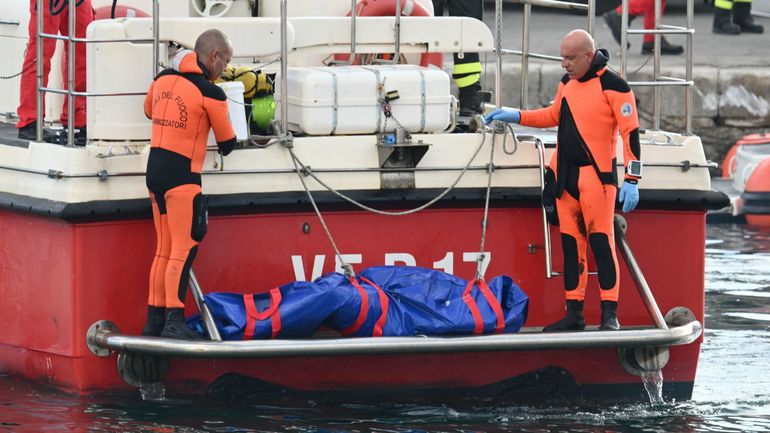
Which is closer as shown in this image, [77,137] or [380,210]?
[380,210]

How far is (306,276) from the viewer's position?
25.0 feet

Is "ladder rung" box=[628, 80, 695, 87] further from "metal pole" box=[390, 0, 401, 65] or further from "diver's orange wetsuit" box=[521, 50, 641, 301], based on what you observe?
"metal pole" box=[390, 0, 401, 65]

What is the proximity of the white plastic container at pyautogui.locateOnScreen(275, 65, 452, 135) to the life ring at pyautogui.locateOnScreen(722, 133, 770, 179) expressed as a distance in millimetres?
7427

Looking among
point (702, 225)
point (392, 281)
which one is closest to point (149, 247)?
Answer: point (392, 281)

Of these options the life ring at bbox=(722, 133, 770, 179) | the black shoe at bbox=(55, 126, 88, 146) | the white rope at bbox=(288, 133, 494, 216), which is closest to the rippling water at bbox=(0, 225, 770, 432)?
the white rope at bbox=(288, 133, 494, 216)

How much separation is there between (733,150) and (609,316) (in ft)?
25.2

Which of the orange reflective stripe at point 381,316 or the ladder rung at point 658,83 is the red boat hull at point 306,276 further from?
the ladder rung at point 658,83

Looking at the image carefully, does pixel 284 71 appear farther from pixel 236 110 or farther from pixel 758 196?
pixel 758 196

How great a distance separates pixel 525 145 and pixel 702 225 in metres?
0.90

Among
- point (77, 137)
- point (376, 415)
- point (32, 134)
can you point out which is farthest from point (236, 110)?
point (376, 415)

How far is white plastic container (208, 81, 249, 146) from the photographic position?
24.5ft

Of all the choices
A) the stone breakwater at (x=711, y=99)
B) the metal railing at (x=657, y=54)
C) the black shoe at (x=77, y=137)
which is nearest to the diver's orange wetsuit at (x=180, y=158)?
the black shoe at (x=77, y=137)

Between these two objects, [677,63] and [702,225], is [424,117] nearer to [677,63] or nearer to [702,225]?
[702,225]

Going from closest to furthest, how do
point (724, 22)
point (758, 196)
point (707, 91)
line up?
point (758, 196) → point (707, 91) → point (724, 22)
